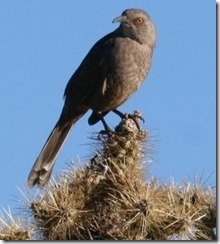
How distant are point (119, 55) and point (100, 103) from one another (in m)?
0.62

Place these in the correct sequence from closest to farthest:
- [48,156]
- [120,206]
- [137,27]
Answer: [120,206] → [48,156] → [137,27]

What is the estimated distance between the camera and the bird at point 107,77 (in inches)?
380

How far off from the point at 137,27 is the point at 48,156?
6.92ft

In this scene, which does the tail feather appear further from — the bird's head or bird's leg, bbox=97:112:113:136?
the bird's head

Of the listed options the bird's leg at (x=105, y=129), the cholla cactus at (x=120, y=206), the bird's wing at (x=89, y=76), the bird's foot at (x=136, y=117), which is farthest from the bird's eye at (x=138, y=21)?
the cholla cactus at (x=120, y=206)

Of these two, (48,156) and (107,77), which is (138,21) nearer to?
(107,77)

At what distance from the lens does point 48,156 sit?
29.9 ft

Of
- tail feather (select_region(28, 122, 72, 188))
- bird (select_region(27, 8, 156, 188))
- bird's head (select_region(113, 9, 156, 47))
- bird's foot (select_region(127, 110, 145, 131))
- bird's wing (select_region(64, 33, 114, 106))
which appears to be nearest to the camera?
bird's foot (select_region(127, 110, 145, 131))

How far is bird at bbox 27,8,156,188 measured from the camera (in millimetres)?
9664

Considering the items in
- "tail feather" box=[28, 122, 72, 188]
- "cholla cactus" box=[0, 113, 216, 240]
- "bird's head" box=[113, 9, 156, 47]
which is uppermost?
"bird's head" box=[113, 9, 156, 47]

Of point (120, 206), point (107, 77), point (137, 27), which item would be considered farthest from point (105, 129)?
point (137, 27)

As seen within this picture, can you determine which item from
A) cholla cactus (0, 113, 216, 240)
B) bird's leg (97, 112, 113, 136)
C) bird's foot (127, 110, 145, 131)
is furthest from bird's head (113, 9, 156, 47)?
cholla cactus (0, 113, 216, 240)

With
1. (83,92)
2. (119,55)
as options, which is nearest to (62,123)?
(83,92)

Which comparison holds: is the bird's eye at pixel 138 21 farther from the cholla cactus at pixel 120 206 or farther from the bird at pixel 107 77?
the cholla cactus at pixel 120 206
